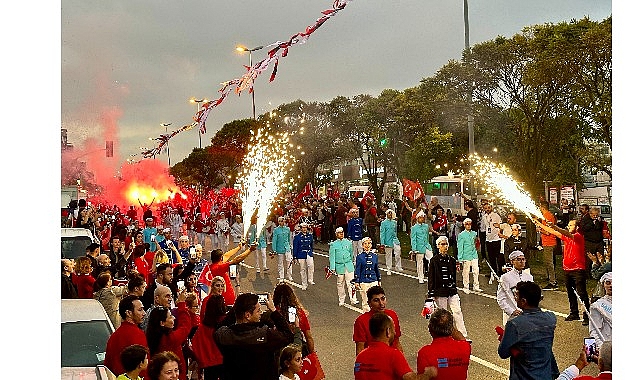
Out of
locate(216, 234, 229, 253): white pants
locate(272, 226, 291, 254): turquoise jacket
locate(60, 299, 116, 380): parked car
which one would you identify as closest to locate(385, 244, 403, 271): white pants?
locate(272, 226, 291, 254): turquoise jacket

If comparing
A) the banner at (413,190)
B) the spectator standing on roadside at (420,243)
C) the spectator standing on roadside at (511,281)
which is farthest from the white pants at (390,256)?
the spectator standing on roadside at (511,281)

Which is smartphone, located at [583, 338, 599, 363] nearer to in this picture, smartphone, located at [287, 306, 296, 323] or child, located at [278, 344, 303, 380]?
child, located at [278, 344, 303, 380]

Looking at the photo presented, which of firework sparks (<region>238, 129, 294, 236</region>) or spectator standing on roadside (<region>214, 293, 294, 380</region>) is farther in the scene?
firework sparks (<region>238, 129, 294, 236</region>)

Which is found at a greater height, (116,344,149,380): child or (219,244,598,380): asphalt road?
(116,344,149,380): child

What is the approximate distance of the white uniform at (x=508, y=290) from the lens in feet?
30.0

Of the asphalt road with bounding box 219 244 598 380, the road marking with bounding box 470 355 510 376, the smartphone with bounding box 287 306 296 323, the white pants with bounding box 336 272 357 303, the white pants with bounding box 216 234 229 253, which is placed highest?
the smartphone with bounding box 287 306 296 323

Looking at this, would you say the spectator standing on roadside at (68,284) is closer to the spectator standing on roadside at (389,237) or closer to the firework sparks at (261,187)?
the firework sparks at (261,187)

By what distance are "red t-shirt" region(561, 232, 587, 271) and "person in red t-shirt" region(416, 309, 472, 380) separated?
616 cm

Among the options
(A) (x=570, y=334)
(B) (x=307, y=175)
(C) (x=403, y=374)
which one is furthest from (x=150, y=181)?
(C) (x=403, y=374)

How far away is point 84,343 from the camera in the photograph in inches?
251

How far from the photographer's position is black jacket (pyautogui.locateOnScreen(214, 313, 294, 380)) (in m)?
5.90

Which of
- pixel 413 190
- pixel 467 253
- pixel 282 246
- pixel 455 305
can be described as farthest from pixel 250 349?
pixel 413 190

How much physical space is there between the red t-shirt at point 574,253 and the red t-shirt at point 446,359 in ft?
20.4
